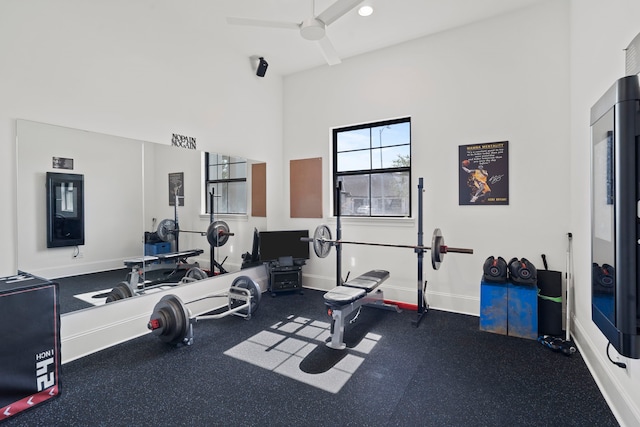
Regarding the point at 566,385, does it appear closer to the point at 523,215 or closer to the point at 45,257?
the point at 523,215

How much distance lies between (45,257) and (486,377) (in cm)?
374

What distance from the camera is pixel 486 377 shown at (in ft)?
7.92

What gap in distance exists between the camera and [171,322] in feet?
9.17

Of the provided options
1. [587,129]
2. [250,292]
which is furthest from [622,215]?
[250,292]

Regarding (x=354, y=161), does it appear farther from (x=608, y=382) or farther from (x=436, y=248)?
(x=608, y=382)

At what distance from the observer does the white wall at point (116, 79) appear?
243 centimetres

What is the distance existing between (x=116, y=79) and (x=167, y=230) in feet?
5.28

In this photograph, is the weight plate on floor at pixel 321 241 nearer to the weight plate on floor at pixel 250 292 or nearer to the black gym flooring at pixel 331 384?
the weight plate on floor at pixel 250 292

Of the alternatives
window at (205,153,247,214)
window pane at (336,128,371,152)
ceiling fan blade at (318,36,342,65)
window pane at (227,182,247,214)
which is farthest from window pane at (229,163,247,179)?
ceiling fan blade at (318,36,342,65)

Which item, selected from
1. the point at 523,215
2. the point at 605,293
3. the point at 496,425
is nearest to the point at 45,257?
the point at 496,425

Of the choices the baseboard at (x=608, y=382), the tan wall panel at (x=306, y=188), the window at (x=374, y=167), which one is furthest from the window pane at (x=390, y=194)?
the baseboard at (x=608, y=382)

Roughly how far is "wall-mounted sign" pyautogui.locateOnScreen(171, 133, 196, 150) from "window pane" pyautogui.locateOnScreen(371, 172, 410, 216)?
2.47 metres

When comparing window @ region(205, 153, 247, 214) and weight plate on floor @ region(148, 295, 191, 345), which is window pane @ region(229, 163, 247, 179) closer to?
window @ region(205, 153, 247, 214)

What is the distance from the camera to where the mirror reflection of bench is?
3.14 m
